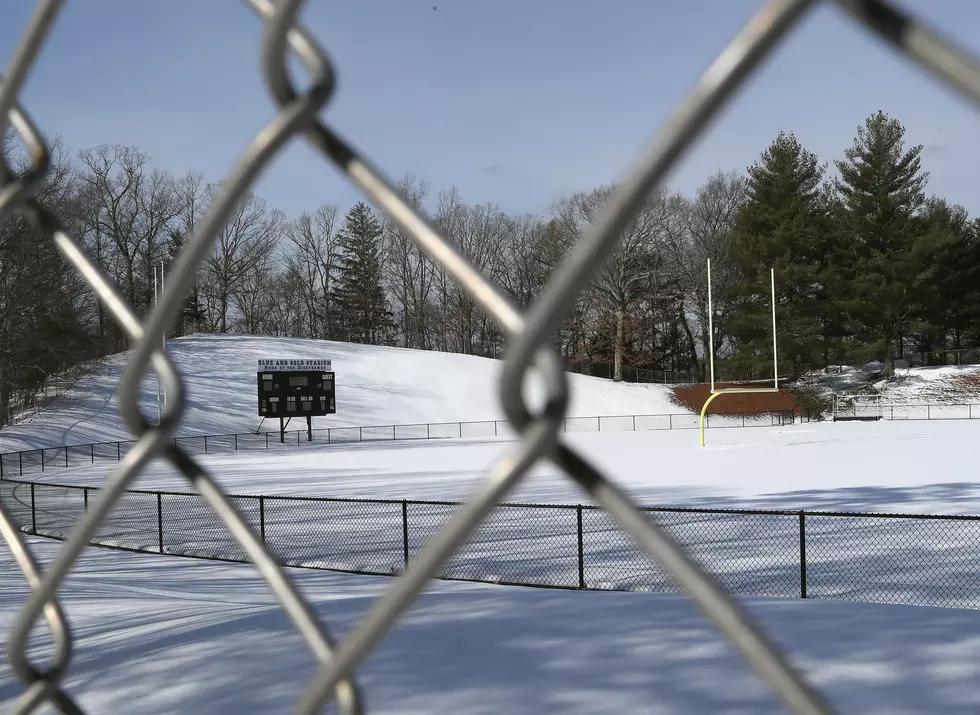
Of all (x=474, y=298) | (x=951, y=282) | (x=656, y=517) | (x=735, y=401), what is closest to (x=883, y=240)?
(x=951, y=282)

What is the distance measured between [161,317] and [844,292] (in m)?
63.9

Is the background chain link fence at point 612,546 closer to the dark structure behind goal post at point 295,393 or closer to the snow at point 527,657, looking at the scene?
the snow at point 527,657

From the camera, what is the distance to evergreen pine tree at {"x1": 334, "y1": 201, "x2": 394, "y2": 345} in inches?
2844

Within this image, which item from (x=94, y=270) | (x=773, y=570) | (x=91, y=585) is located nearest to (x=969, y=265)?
(x=773, y=570)

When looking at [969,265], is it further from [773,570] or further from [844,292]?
[773,570]

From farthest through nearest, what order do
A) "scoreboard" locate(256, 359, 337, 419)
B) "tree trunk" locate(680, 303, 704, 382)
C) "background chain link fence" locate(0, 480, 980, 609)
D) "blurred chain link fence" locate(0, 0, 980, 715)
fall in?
"tree trunk" locate(680, 303, 704, 382), "scoreboard" locate(256, 359, 337, 419), "background chain link fence" locate(0, 480, 980, 609), "blurred chain link fence" locate(0, 0, 980, 715)

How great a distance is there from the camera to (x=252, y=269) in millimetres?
71562

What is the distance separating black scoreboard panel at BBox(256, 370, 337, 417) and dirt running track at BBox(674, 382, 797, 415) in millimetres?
21254

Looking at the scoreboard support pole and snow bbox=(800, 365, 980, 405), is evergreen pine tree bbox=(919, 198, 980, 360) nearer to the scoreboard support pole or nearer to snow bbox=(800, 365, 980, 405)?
snow bbox=(800, 365, 980, 405)

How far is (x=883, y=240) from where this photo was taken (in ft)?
196

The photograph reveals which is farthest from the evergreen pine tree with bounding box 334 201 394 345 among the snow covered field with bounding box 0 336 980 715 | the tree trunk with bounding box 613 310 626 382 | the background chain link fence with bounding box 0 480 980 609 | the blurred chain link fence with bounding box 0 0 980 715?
the blurred chain link fence with bounding box 0 0 980 715

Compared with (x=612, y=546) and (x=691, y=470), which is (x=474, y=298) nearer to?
(x=612, y=546)

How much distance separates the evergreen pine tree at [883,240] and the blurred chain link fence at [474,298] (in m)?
61.2

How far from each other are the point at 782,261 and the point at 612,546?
48.3 metres
